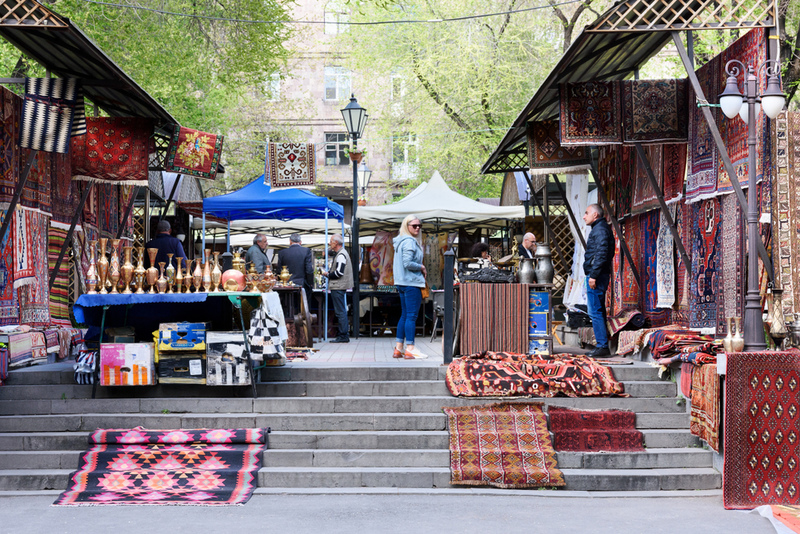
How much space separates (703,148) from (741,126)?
0.87 m

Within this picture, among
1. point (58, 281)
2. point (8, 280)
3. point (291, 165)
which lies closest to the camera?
point (8, 280)

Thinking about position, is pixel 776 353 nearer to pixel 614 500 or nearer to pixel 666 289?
pixel 614 500

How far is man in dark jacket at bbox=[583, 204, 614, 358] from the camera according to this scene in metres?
9.35

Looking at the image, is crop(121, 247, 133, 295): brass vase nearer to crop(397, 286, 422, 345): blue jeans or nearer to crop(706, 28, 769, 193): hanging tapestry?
crop(397, 286, 422, 345): blue jeans

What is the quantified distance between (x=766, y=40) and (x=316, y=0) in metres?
27.4

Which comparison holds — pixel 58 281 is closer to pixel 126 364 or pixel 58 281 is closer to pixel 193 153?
pixel 193 153

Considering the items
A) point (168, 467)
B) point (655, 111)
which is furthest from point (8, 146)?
point (655, 111)

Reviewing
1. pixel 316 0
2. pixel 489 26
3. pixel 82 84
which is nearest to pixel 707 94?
pixel 82 84

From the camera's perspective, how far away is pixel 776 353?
6.24 m

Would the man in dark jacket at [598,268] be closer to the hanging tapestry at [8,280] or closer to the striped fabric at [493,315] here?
the striped fabric at [493,315]

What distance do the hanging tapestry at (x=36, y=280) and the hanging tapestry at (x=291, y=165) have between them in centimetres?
464

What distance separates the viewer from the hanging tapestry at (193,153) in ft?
38.0

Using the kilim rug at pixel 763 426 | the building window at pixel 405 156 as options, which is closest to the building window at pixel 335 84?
the building window at pixel 405 156

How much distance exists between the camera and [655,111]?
28.9ft
